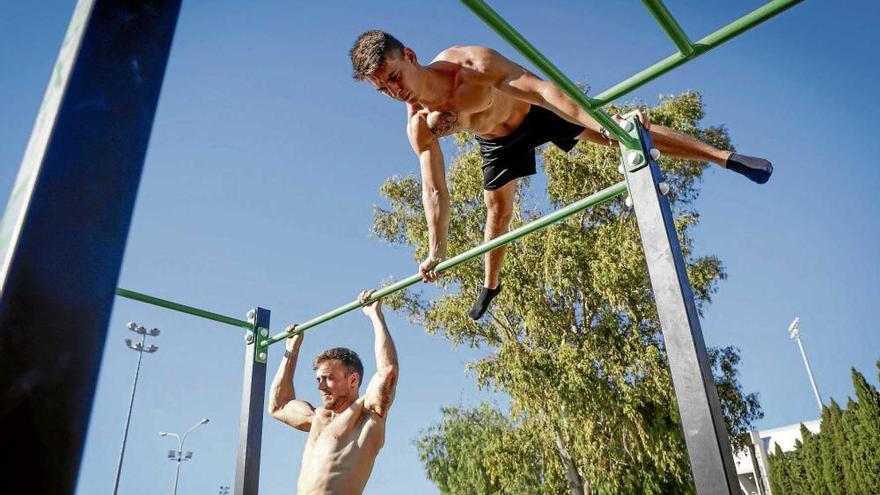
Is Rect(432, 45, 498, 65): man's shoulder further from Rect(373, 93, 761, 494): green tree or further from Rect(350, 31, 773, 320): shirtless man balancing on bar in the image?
Rect(373, 93, 761, 494): green tree

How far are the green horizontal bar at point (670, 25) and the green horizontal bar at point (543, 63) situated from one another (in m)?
0.31

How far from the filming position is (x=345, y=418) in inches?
117

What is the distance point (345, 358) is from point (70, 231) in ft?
9.63

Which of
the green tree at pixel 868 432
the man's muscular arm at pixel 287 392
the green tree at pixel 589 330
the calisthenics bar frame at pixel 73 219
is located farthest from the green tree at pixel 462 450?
the calisthenics bar frame at pixel 73 219

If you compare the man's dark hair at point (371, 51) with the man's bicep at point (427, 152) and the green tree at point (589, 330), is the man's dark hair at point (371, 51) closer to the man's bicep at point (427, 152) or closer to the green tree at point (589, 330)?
the man's bicep at point (427, 152)

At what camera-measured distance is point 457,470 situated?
73.2ft

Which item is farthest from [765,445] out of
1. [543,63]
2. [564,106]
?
[543,63]

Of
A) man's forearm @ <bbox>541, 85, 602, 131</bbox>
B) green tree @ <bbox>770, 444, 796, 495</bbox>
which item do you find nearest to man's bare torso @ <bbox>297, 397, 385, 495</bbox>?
man's forearm @ <bbox>541, 85, 602, 131</bbox>

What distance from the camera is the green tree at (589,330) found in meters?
9.48

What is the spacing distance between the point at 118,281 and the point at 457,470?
23473 millimetres

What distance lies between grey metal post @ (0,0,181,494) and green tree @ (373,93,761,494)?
380 inches

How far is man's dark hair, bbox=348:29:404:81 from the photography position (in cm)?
251

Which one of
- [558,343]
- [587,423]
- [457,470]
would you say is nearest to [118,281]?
[587,423]

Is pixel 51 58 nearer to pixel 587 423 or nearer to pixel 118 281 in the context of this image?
pixel 118 281
